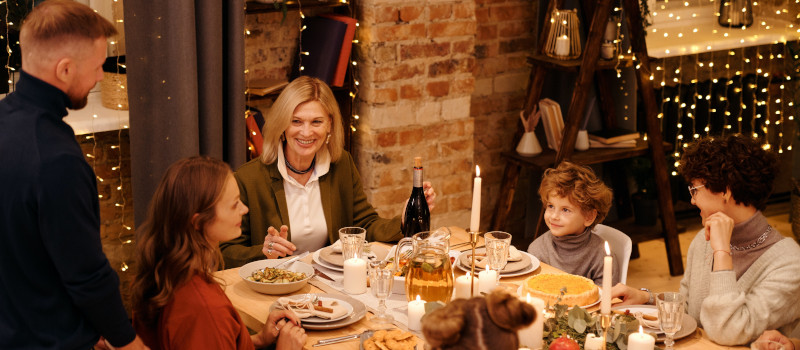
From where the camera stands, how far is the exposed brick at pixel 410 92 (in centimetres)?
375

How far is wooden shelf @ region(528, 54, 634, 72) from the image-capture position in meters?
3.98

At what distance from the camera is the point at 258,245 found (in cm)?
285

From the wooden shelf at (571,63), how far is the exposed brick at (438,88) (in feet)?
1.60

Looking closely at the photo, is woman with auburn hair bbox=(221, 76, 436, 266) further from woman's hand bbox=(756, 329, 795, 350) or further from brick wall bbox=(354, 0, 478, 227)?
woman's hand bbox=(756, 329, 795, 350)

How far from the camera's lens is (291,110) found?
2967 millimetres

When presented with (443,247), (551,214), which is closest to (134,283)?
(443,247)

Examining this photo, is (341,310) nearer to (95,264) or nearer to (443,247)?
(443,247)

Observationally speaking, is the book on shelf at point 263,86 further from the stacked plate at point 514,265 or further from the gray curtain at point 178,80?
the stacked plate at point 514,265

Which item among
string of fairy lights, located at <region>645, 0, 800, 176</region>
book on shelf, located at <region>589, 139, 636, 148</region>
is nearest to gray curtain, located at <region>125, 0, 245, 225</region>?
book on shelf, located at <region>589, 139, 636, 148</region>

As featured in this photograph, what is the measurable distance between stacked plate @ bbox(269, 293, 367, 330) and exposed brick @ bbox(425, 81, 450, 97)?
162 centimetres

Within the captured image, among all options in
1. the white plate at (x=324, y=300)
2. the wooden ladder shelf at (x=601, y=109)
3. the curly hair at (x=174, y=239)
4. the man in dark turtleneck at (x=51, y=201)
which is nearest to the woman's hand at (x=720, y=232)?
the white plate at (x=324, y=300)

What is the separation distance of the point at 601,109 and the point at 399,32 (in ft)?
4.11

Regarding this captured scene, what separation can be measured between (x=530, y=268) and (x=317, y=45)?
149 centimetres

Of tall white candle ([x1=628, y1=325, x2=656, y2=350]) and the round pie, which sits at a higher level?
tall white candle ([x1=628, y1=325, x2=656, y2=350])
